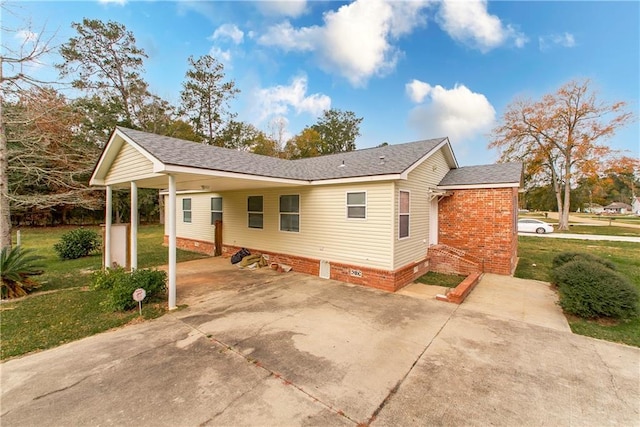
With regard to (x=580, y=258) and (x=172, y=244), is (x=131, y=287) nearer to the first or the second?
(x=172, y=244)

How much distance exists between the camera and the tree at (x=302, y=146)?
34347 mm

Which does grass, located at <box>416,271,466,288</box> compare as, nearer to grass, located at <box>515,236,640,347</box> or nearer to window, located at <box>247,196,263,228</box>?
grass, located at <box>515,236,640,347</box>

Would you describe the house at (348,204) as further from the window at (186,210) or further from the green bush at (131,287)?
the window at (186,210)

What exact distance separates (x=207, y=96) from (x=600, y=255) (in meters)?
33.5

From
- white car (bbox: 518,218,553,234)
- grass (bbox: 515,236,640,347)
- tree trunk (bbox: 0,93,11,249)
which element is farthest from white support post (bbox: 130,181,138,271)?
white car (bbox: 518,218,553,234)

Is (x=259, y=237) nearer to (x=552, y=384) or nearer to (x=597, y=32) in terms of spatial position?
(x=552, y=384)

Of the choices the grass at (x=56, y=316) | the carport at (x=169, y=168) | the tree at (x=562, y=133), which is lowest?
the grass at (x=56, y=316)

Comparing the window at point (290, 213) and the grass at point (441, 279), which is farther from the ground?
the window at point (290, 213)

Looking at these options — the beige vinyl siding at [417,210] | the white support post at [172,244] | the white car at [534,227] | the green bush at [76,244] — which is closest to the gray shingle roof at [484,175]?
the beige vinyl siding at [417,210]

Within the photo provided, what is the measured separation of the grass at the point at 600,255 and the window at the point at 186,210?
1470 centimetres

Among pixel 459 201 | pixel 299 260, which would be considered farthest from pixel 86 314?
pixel 459 201

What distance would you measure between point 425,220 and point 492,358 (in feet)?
18.8

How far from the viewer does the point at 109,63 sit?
23.5 m

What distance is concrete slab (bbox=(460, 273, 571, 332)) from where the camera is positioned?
541 centimetres
